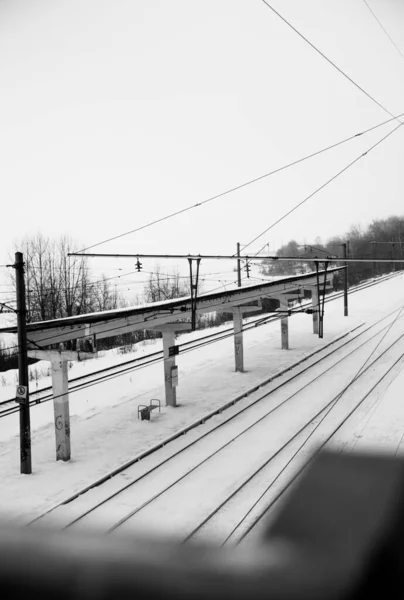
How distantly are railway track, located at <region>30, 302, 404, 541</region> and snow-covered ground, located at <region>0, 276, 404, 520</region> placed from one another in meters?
0.83

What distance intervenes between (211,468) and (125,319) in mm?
5730

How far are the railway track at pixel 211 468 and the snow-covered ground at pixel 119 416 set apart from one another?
0.83 metres

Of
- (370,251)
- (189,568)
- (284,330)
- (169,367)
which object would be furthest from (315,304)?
(370,251)

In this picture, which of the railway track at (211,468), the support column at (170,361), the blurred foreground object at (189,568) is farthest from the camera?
the support column at (170,361)

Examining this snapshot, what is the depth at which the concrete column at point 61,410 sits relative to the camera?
1352 centimetres

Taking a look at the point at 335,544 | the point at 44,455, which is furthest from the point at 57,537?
the point at 44,455

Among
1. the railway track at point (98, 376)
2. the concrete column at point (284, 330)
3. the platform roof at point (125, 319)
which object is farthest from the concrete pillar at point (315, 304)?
the platform roof at point (125, 319)

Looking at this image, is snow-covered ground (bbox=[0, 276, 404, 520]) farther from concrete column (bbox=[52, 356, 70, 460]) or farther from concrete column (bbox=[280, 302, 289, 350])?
concrete column (bbox=[280, 302, 289, 350])

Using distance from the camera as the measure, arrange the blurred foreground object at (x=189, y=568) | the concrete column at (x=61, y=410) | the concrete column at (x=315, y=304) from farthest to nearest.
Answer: the concrete column at (x=315, y=304)
the concrete column at (x=61, y=410)
the blurred foreground object at (x=189, y=568)

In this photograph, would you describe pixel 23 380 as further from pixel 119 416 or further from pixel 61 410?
pixel 119 416

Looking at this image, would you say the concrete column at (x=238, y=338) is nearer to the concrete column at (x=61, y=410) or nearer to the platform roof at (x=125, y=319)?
the platform roof at (x=125, y=319)

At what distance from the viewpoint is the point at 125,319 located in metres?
15.9

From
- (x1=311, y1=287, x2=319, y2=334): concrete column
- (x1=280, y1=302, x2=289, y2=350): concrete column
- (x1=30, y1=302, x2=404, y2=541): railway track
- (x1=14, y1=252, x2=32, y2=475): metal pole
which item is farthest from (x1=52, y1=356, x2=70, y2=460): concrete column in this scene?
(x1=311, y1=287, x2=319, y2=334): concrete column

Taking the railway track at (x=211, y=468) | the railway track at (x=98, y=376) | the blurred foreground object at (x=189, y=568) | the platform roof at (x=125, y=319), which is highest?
the blurred foreground object at (x=189, y=568)
